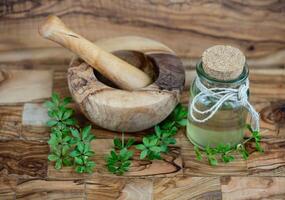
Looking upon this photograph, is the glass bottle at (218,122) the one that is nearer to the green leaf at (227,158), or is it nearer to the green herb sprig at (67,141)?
the green leaf at (227,158)

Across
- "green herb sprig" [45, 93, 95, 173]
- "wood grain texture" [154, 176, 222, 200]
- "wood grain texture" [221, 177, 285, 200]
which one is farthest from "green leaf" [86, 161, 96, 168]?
"wood grain texture" [221, 177, 285, 200]

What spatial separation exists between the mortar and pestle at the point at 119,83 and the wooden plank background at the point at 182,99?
0.24 ft

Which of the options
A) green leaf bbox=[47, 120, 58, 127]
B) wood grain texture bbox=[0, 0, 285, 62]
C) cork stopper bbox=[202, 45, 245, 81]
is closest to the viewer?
cork stopper bbox=[202, 45, 245, 81]

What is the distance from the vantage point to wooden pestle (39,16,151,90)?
3.57 ft

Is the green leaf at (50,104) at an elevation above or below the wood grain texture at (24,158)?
above

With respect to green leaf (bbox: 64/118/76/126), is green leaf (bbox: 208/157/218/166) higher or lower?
lower

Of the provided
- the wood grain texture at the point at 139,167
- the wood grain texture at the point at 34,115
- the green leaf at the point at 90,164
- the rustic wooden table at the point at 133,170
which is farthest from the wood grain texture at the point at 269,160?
the wood grain texture at the point at 34,115

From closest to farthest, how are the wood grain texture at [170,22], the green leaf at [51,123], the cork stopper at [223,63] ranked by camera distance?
1. the cork stopper at [223,63]
2. the green leaf at [51,123]
3. the wood grain texture at [170,22]

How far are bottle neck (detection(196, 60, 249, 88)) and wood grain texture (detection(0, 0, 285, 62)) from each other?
22cm

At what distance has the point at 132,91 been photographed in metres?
1.09

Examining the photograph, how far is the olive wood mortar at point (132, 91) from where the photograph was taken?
1076 mm

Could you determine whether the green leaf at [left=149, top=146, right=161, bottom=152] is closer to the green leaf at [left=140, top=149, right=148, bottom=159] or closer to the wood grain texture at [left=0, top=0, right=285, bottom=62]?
the green leaf at [left=140, top=149, right=148, bottom=159]

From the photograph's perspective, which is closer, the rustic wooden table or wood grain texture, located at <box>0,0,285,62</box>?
the rustic wooden table

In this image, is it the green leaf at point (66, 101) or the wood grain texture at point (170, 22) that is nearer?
the green leaf at point (66, 101)
